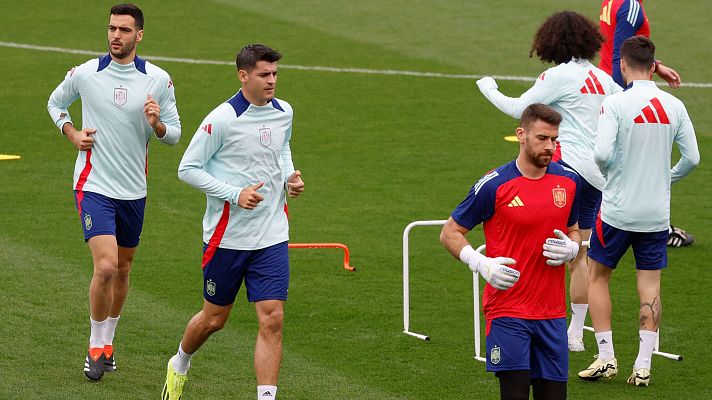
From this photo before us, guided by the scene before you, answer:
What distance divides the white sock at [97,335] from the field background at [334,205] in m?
0.25

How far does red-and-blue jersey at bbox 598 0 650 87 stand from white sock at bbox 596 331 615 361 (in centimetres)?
317

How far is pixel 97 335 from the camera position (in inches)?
361

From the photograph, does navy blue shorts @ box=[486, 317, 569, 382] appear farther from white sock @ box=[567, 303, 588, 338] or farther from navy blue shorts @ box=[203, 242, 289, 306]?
white sock @ box=[567, 303, 588, 338]

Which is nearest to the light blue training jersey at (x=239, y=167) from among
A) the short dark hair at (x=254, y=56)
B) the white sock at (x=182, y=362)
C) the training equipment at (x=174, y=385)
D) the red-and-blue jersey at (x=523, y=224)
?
the short dark hair at (x=254, y=56)

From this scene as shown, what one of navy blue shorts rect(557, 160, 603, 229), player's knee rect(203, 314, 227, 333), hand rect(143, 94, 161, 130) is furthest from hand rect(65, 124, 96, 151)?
navy blue shorts rect(557, 160, 603, 229)

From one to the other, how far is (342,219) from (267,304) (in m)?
5.95

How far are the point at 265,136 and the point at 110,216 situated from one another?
155 centimetres

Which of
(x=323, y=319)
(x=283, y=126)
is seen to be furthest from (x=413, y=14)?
(x=283, y=126)

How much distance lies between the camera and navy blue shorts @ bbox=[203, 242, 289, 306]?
8.25 metres

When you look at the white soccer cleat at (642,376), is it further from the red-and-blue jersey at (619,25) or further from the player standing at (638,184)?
the red-and-blue jersey at (619,25)

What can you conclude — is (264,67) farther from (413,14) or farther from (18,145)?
(413,14)

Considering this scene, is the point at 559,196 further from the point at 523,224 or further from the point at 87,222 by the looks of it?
the point at 87,222

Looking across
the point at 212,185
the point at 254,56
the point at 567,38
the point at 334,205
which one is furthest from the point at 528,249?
the point at 334,205

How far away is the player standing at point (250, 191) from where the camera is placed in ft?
26.7
